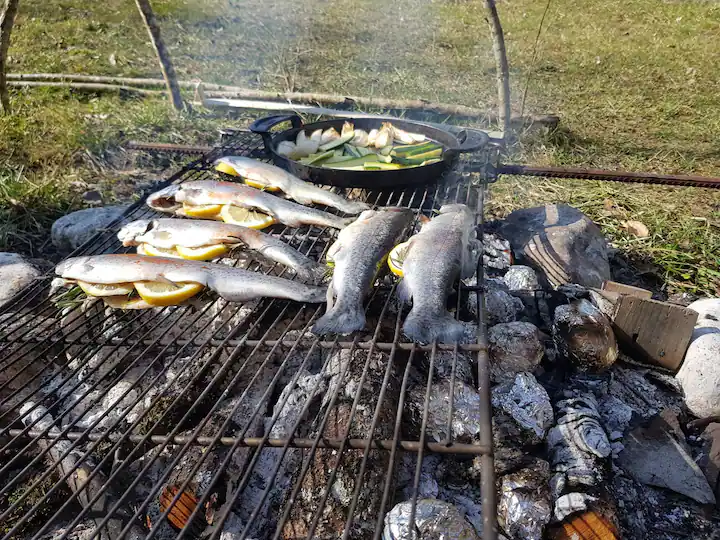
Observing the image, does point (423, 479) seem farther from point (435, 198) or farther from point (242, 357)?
point (435, 198)

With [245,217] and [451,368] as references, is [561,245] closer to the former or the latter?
[451,368]

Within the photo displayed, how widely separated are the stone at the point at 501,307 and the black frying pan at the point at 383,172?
3.18ft

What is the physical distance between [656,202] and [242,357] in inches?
192

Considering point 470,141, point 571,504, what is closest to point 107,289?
point 571,504

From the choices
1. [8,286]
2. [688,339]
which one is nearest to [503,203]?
[688,339]

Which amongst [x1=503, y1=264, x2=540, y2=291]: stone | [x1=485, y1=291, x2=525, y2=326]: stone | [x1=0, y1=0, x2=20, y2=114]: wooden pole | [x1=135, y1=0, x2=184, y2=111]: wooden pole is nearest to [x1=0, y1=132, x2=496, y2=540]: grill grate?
[x1=485, y1=291, x2=525, y2=326]: stone

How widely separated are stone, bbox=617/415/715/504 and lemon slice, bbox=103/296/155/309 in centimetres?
281

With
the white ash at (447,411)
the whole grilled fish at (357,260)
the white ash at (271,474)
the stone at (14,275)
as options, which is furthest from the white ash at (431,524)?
the stone at (14,275)

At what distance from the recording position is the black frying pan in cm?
347

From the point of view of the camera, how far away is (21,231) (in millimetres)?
4895

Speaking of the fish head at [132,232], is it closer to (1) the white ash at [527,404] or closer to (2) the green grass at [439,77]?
(2) the green grass at [439,77]

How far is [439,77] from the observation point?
920 cm

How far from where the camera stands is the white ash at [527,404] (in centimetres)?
267

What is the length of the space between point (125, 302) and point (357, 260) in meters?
1.37
